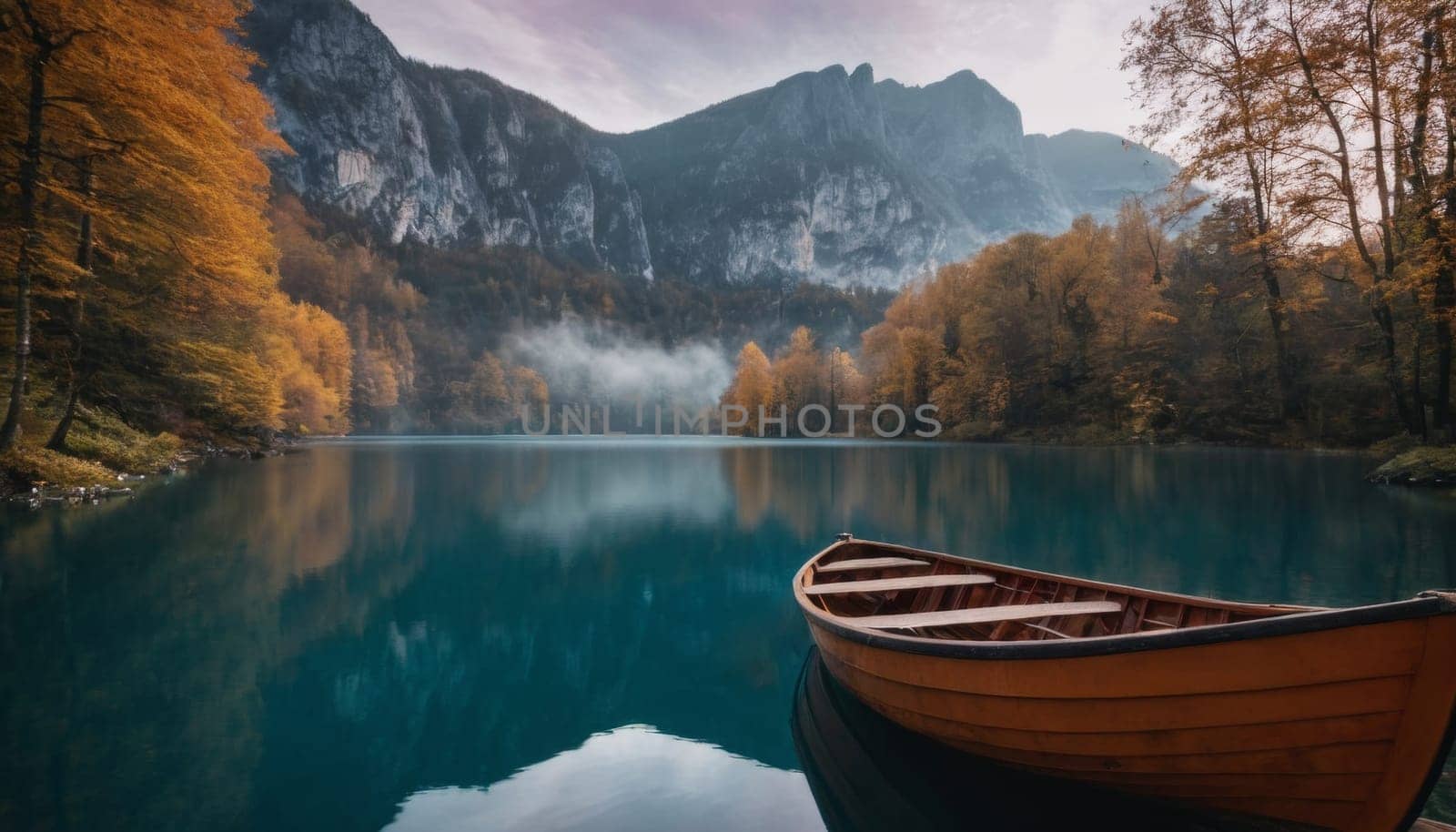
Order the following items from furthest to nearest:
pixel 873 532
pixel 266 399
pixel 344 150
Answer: pixel 344 150, pixel 266 399, pixel 873 532

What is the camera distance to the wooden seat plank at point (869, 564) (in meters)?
Answer: 6.29

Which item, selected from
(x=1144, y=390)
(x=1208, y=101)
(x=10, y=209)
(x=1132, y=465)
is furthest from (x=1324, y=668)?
(x=1144, y=390)

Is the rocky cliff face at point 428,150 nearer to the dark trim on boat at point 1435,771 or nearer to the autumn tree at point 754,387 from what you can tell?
→ the autumn tree at point 754,387

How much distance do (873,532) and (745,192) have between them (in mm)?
178482

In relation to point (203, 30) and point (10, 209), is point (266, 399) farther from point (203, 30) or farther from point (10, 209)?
point (203, 30)

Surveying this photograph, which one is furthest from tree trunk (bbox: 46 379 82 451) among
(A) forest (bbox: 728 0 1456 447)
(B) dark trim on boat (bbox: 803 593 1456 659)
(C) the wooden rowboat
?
(A) forest (bbox: 728 0 1456 447)

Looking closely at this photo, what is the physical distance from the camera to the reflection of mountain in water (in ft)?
11.9

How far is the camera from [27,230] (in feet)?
39.3

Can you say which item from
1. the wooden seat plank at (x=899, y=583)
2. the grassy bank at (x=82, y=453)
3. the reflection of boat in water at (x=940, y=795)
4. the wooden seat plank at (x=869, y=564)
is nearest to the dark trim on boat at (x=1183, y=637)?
the reflection of boat in water at (x=940, y=795)

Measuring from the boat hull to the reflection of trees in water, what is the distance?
442 cm

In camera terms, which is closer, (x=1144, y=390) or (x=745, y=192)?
(x=1144, y=390)

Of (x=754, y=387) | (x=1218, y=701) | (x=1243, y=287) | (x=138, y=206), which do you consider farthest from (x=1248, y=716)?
(x=754, y=387)

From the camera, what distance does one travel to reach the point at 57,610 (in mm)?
7152

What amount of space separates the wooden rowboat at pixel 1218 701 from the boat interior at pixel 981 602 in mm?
36
